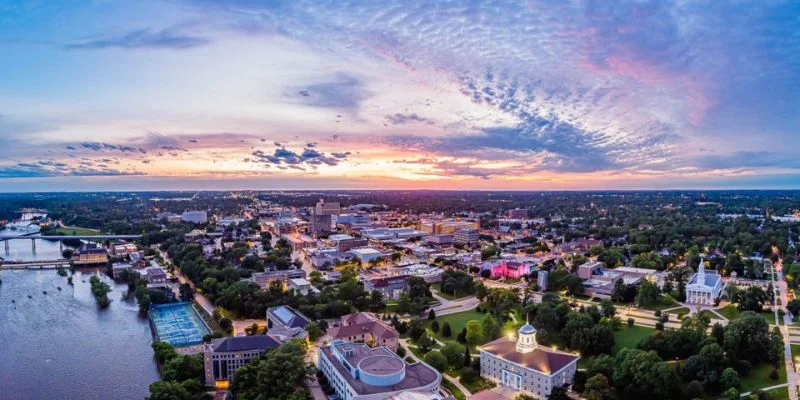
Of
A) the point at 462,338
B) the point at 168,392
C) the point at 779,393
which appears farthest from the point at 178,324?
the point at 779,393

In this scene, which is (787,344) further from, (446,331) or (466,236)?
(466,236)

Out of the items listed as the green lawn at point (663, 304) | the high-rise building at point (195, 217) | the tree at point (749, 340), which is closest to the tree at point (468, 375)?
the tree at point (749, 340)

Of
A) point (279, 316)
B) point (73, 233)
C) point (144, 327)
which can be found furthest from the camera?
point (73, 233)

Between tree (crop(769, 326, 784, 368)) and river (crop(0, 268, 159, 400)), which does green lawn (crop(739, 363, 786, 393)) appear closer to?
tree (crop(769, 326, 784, 368))

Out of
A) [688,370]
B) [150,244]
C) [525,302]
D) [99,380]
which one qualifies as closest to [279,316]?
[99,380]

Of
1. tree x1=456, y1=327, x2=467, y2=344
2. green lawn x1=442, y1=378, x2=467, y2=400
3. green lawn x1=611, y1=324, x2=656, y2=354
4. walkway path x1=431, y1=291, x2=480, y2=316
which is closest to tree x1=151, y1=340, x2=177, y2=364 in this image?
green lawn x1=442, y1=378, x2=467, y2=400

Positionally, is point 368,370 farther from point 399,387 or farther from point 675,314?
point 675,314
